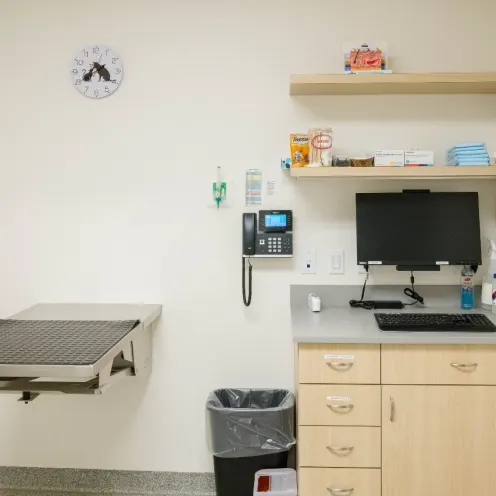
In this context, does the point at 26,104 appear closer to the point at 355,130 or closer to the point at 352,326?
the point at 355,130

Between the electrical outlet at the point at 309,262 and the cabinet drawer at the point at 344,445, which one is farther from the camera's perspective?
the electrical outlet at the point at 309,262

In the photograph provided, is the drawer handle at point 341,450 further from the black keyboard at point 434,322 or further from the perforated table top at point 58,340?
the perforated table top at point 58,340

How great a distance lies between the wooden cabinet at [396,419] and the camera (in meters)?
1.74

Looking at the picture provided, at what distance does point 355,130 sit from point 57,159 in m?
1.57

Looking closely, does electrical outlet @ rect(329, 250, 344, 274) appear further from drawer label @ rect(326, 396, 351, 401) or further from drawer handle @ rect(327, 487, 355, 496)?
drawer handle @ rect(327, 487, 355, 496)

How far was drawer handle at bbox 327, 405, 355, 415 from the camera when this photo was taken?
5.83ft

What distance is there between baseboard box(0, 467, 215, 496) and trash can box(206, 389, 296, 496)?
1.24 feet

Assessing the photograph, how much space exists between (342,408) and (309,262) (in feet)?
2.46

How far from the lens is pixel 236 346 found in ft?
7.50

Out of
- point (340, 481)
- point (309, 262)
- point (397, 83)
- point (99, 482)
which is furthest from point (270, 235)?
point (99, 482)

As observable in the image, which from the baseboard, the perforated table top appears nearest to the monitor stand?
the perforated table top

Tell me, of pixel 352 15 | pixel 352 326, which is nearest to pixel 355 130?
pixel 352 15

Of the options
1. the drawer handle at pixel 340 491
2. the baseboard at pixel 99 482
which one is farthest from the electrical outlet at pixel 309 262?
the baseboard at pixel 99 482

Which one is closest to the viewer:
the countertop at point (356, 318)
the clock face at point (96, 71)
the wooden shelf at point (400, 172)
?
the countertop at point (356, 318)
